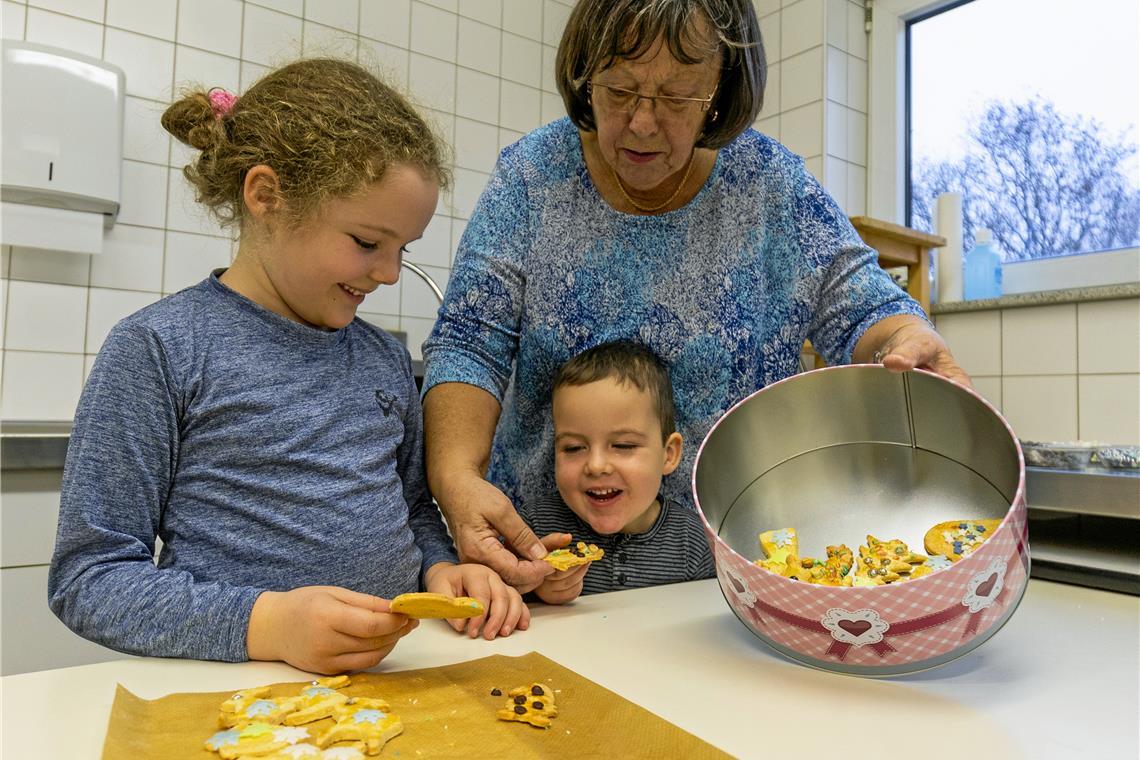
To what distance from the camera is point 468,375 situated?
1122 mm

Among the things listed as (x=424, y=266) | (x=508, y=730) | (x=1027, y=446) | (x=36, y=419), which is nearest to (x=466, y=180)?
(x=424, y=266)

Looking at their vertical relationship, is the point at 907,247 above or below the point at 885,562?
above

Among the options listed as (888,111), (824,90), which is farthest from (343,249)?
(888,111)

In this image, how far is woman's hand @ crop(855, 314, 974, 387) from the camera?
2.67ft

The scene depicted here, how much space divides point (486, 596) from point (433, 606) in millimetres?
219

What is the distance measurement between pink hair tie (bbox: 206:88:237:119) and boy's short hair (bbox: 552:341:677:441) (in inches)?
21.5

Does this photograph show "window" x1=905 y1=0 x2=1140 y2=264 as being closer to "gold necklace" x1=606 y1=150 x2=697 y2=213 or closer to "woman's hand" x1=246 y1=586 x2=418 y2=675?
"gold necklace" x1=606 y1=150 x2=697 y2=213

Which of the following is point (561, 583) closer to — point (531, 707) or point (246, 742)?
point (531, 707)

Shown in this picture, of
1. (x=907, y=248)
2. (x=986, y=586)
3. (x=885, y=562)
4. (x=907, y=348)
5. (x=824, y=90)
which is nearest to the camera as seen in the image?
(x=986, y=586)

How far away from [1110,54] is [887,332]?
62.6 inches

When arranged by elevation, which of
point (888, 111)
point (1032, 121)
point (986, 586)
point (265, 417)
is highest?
point (888, 111)

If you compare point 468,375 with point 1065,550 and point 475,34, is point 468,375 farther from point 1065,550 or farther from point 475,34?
point 475,34

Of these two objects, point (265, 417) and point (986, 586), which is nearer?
point (986, 586)

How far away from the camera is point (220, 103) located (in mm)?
973
